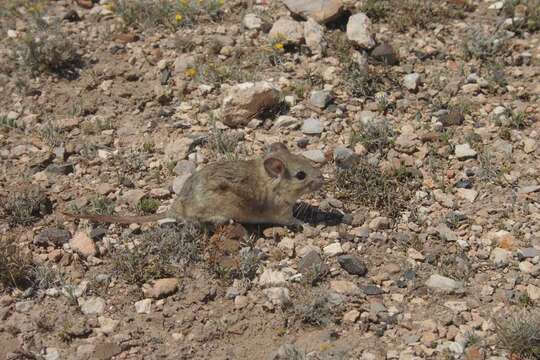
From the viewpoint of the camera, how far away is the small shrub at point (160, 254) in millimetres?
6758

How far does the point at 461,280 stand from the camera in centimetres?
664

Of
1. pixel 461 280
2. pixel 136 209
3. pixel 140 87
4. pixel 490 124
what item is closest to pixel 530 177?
pixel 490 124

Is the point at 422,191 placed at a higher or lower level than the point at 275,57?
lower

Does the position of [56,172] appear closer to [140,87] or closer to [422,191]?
[140,87]

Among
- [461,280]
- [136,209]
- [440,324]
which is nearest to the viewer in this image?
[440,324]

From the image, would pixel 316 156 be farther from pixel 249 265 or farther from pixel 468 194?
pixel 249 265

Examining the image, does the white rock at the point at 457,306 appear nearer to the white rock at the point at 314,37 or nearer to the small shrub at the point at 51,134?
the white rock at the point at 314,37

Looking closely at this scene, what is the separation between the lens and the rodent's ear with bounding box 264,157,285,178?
7.19 m

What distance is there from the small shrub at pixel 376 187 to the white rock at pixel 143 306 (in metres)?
2.47

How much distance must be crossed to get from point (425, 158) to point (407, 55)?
2127mm

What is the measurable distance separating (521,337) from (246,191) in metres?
3.00

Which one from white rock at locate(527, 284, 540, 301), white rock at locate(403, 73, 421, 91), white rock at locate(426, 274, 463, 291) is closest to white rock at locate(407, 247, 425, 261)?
white rock at locate(426, 274, 463, 291)

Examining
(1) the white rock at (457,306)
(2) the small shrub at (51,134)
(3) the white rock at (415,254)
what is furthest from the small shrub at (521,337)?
(2) the small shrub at (51,134)

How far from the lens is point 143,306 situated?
257 inches
